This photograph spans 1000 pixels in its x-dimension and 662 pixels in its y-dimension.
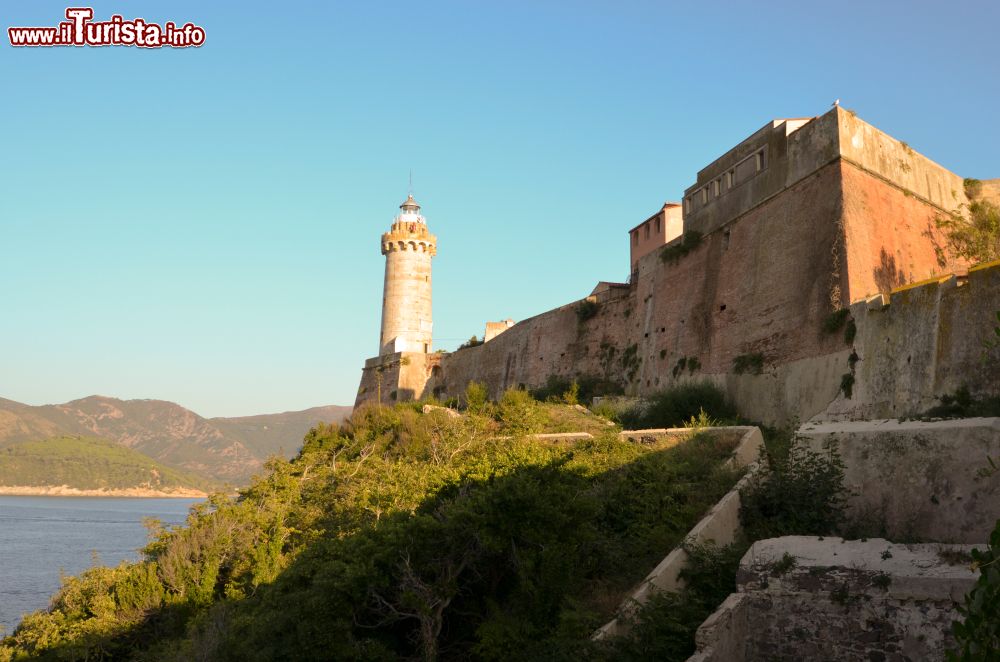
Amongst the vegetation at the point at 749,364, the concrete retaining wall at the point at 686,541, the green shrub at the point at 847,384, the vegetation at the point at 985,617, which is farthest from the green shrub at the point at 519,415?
the vegetation at the point at 985,617

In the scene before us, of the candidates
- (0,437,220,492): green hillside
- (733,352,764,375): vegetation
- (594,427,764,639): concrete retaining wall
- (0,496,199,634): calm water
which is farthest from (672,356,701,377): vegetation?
(0,437,220,492): green hillside

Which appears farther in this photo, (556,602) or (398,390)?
(398,390)

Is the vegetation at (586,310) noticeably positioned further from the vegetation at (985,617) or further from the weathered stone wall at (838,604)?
the vegetation at (985,617)

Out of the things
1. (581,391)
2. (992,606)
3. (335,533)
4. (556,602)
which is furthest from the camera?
(581,391)

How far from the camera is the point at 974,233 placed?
1864 cm

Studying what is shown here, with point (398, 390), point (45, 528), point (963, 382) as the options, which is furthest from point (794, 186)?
point (45, 528)

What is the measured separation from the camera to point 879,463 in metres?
9.55

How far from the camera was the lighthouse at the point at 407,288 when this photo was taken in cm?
4203

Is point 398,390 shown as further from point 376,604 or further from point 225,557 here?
point 376,604

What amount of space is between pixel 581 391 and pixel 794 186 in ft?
36.3

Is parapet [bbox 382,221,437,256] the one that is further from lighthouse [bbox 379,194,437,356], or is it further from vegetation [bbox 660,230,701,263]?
vegetation [bbox 660,230,701,263]

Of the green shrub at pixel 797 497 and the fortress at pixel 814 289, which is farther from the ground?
the fortress at pixel 814 289

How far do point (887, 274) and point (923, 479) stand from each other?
9155mm

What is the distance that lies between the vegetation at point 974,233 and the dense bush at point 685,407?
627 centimetres
